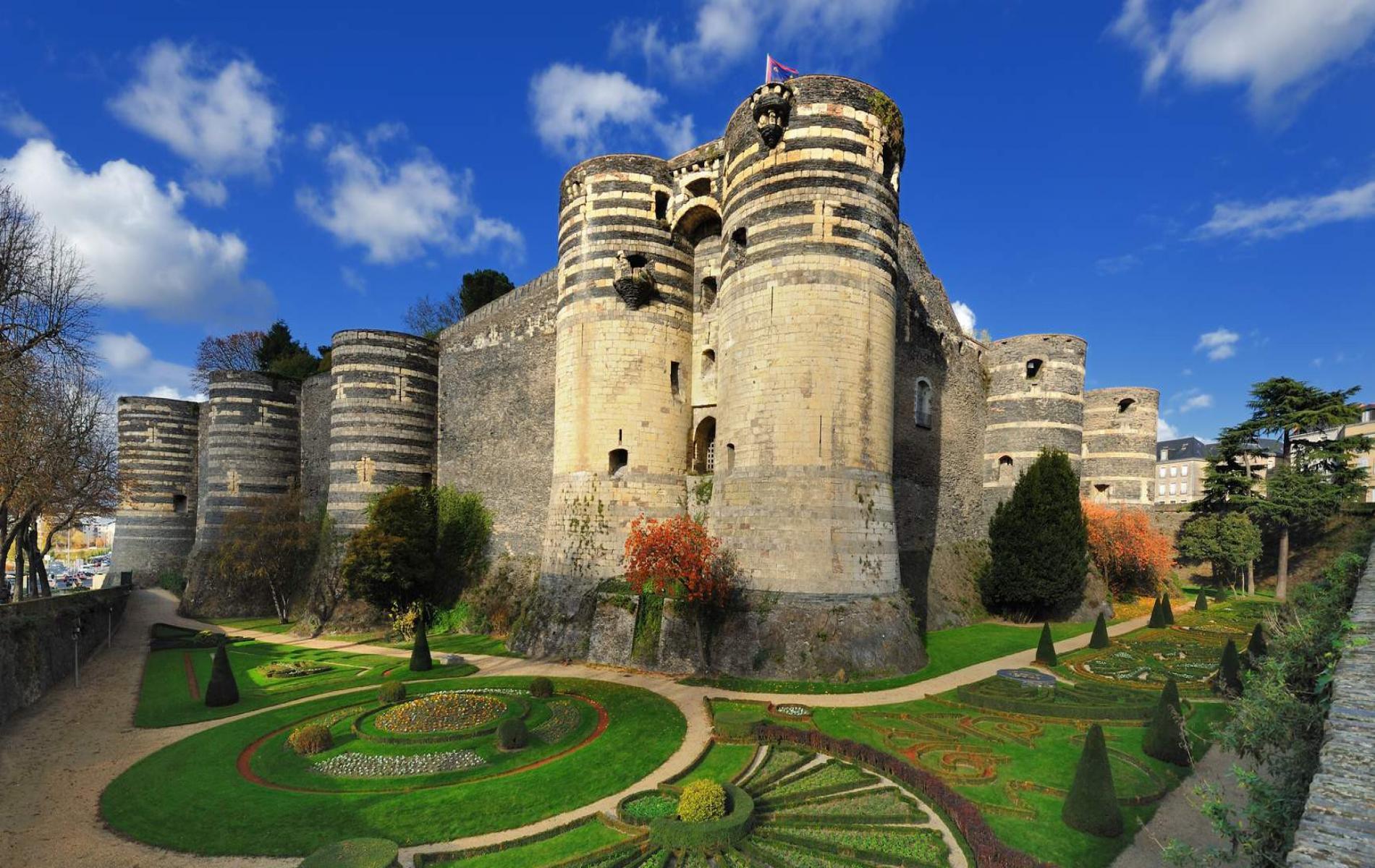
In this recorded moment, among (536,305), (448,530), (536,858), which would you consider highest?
(536,305)

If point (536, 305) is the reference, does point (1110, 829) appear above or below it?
below

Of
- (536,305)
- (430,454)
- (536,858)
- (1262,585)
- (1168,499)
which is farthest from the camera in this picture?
(1168,499)

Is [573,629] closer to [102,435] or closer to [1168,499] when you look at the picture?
[102,435]

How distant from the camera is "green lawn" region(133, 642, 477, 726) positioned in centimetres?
1755

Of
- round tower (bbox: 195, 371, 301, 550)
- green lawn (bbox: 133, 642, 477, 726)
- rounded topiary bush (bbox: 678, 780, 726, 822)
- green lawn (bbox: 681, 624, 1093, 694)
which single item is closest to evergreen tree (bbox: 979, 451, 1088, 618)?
green lawn (bbox: 681, 624, 1093, 694)

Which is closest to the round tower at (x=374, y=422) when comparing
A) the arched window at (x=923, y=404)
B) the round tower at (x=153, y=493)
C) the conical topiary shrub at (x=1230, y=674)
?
the round tower at (x=153, y=493)

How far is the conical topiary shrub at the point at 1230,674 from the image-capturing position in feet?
53.1

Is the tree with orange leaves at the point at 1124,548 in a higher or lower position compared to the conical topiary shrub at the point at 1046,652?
higher

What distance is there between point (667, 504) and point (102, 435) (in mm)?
30493

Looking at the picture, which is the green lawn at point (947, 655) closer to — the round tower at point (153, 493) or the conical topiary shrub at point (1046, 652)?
the conical topiary shrub at point (1046, 652)

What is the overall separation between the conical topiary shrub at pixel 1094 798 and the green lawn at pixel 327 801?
727 cm

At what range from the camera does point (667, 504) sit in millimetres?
22438

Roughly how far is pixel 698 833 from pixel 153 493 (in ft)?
155

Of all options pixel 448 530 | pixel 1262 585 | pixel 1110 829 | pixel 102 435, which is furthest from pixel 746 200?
pixel 1262 585
